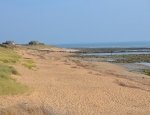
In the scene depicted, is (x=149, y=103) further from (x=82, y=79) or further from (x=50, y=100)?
(x=82, y=79)

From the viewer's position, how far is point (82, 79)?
2664cm

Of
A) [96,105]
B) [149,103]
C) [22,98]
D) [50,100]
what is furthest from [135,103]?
[22,98]

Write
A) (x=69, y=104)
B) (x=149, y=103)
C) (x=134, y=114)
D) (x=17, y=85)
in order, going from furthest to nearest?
1. (x=17, y=85)
2. (x=149, y=103)
3. (x=69, y=104)
4. (x=134, y=114)

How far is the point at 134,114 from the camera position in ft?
50.2

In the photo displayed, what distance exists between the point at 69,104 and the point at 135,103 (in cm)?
297

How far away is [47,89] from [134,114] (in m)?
6.53

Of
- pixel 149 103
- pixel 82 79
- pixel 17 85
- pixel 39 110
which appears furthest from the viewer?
pixel 82 79

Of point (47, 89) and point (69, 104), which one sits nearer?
point (69, 104)

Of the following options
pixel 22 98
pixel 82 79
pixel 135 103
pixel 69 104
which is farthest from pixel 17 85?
pixel 82 79

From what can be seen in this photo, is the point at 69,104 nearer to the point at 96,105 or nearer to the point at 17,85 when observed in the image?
the point at 96,105

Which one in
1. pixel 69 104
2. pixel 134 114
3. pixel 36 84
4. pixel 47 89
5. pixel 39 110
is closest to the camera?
pixel 39 110

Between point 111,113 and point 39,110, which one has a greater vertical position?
point 39,110

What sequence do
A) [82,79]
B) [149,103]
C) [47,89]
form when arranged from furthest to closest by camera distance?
[82,79]
[47,89]
[149,103]

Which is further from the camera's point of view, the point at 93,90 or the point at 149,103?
the point at 93,90
